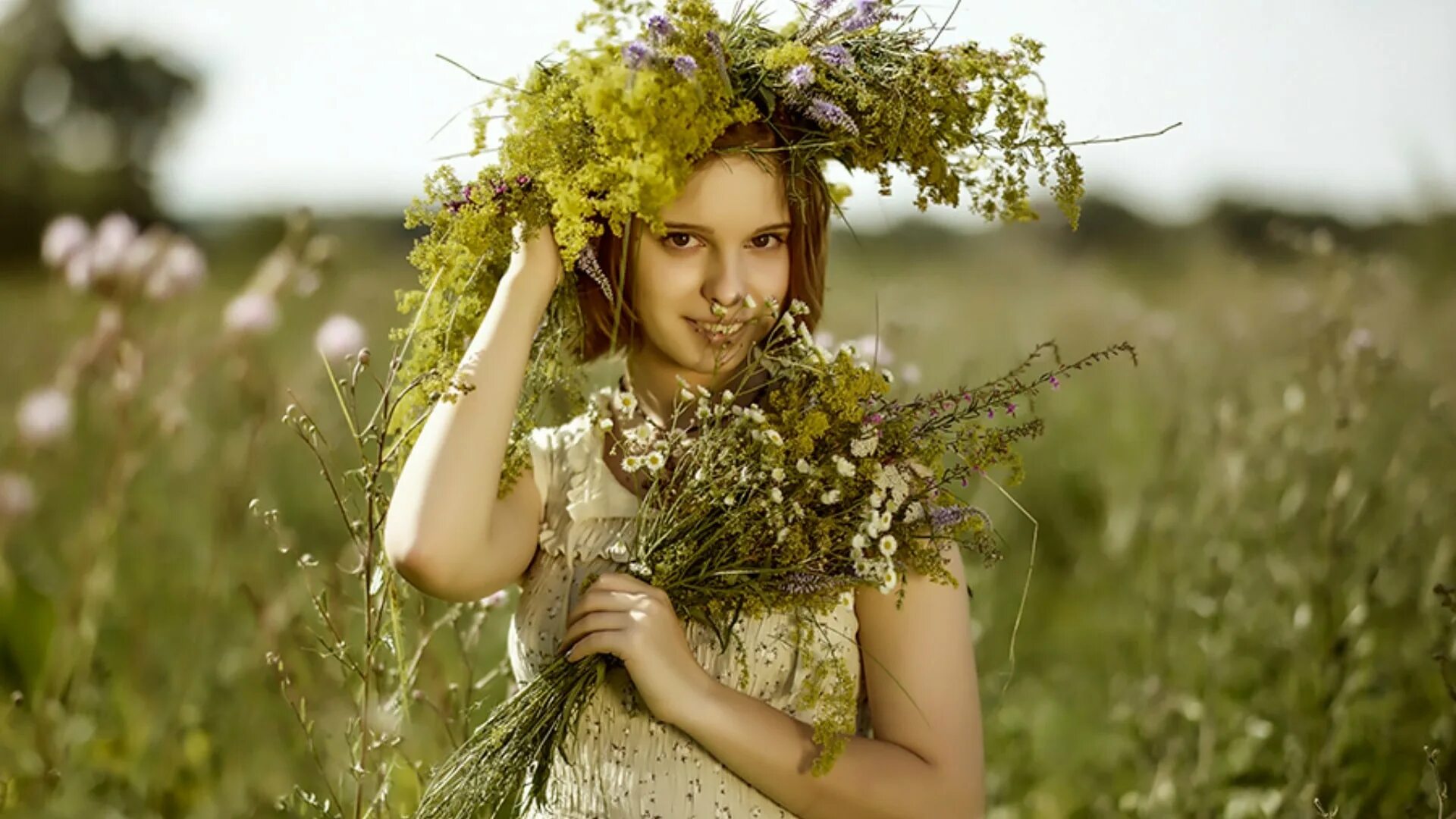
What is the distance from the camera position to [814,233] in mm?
2078

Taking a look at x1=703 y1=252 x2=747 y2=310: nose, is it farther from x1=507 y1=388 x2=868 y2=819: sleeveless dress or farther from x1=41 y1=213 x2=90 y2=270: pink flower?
x1=41 y1=213 x2=90 y2=270: pink flower

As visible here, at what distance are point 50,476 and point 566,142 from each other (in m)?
2.82

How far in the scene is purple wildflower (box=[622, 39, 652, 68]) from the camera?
1687 millimetres

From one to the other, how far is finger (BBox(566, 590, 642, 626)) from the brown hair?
0.36m

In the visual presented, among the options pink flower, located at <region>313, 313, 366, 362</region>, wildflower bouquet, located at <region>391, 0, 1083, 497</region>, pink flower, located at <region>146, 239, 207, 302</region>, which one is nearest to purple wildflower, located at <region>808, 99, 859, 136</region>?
wildflower bouquet, located at <region>391, 0, 1083, 497</region>

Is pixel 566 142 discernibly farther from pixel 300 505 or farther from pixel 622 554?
Answer: pixel 300 505

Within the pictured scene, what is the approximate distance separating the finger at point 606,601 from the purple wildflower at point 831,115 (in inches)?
27.7

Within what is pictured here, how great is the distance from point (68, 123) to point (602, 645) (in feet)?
66.0

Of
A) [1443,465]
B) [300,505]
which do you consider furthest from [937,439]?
[300,505]

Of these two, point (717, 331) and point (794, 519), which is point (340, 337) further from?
point (794, 519)

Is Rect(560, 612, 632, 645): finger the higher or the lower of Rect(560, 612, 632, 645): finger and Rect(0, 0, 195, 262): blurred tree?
the higher

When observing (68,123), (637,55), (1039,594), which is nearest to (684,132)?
(637,55)

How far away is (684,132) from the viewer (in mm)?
1687

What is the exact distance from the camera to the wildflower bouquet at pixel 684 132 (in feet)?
5.58
